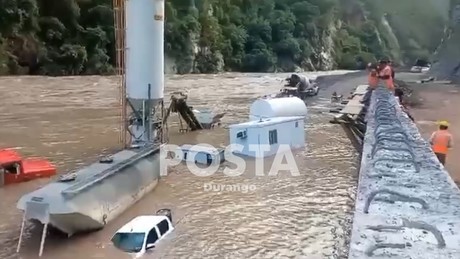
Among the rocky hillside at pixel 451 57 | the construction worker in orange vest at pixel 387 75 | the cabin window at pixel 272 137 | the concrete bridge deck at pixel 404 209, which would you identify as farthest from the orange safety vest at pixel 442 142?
the rocky hillside at pixel 451 57

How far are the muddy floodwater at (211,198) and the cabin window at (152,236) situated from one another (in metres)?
0.19

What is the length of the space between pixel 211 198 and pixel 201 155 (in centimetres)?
394

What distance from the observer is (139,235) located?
41.6 feet

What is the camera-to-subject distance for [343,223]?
1490 cm

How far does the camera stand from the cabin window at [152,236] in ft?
41.9

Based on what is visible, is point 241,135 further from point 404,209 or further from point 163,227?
point 404,209

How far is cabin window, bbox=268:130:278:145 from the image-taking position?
21642mm

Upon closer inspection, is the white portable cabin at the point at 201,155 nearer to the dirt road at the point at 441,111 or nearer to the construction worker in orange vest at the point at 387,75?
the dirt road at the point at 441,111

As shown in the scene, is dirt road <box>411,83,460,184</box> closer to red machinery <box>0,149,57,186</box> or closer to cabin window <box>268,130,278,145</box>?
cabin window <box>268,130,278,145</box>

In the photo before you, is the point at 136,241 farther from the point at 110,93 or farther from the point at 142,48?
the point at 110,93

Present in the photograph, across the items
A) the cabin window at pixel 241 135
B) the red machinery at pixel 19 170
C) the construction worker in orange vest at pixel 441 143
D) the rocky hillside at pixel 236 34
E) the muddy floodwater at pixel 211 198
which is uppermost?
the rocky hillside at pixel 236 34

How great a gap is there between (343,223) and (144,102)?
727 centimetres

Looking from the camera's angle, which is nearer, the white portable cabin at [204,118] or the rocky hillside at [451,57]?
the white portable cabin at [204,118]

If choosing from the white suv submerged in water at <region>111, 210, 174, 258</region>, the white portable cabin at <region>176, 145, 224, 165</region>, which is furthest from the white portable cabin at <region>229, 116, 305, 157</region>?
the white suv submerged in water at <region>111, 210, 174, 258</region>
